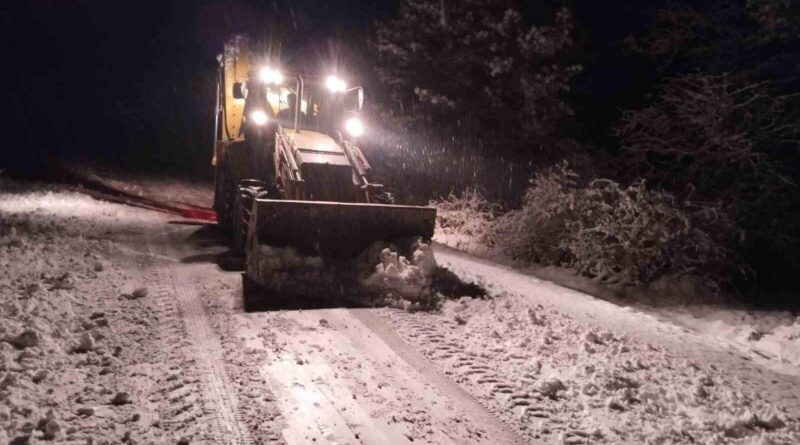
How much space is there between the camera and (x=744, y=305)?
32.4 feet

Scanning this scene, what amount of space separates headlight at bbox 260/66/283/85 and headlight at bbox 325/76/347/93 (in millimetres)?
894

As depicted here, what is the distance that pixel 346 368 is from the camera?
5137 millimetres

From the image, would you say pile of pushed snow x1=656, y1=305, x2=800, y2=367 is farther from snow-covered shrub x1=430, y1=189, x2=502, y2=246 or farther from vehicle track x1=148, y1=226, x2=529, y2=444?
snow-covered shrub x1=430, y1=189, x2=502, y2=246

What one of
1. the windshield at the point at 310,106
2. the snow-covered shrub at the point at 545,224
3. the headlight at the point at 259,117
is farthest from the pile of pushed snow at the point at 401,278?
the snow-covered shrub at the point at 545,224

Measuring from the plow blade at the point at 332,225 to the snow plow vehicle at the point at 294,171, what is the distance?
0.5 inches

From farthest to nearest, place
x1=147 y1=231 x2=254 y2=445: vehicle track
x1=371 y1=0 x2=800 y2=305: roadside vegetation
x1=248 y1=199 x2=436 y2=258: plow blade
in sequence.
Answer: x1=371 y1=0 x2=800 y2=305: roadside vegetation < x1=248 y1=199 x2=436 y2=258: plow blade < x1=147 y1=231 x2=254 y2=445: vehicle track

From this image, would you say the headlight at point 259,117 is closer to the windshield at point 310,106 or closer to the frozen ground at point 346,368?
the windshield at point 310,106

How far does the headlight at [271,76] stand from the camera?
989 centimetres

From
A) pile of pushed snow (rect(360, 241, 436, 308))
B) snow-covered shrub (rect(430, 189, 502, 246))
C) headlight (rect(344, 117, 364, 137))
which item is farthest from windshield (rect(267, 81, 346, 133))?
snow-covered shrub (rect(430, 189, 502, 246))

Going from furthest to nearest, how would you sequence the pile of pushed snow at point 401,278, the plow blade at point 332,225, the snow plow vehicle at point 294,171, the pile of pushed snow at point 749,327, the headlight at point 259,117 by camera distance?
the headlight at point 259,117
the snow plow vehicle at point 294,171
the plow blade at point 332,225
the pile of pushed snow at point 401,278
the pile of pushed snow at point 749,327

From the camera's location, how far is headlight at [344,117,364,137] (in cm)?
1054

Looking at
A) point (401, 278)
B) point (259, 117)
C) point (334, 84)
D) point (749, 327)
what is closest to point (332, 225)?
point (401, 278)

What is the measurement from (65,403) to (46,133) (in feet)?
111

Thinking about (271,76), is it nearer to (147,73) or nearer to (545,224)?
(545,224)
